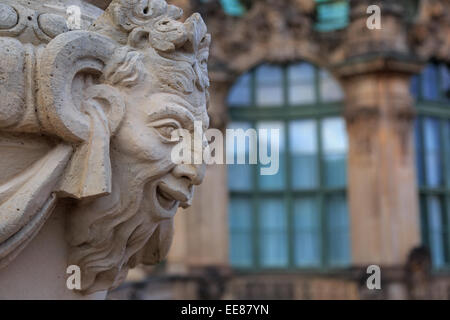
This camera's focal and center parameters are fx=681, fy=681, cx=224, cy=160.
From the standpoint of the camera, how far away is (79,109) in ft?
5.22

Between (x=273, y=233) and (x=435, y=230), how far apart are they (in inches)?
103

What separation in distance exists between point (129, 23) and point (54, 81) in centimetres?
30

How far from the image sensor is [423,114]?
10969 millimetres

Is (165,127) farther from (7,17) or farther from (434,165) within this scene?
(434,165)

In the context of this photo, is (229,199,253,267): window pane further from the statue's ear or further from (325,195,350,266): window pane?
the statue's ear

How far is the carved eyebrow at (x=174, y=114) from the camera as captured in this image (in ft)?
5.42

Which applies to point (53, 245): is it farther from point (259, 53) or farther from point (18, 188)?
point (259, 53)

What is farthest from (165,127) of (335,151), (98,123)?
(335,151)

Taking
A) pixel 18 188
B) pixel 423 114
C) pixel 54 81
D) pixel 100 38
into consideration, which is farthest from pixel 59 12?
pixel 423 114

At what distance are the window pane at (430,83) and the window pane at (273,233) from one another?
9.74 feet

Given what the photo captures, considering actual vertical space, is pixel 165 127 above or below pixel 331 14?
below

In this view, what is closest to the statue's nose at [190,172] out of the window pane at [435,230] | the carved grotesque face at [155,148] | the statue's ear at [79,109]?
the carved grotesque face at [155,148]

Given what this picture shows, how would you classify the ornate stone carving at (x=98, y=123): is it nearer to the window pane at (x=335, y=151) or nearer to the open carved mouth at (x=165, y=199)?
the open carved mouth at (x=165, y=199)

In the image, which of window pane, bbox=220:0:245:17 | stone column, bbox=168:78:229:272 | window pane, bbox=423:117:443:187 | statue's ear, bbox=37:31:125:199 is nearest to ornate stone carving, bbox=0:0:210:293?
statue's ear, bbox=37:31:125:199
